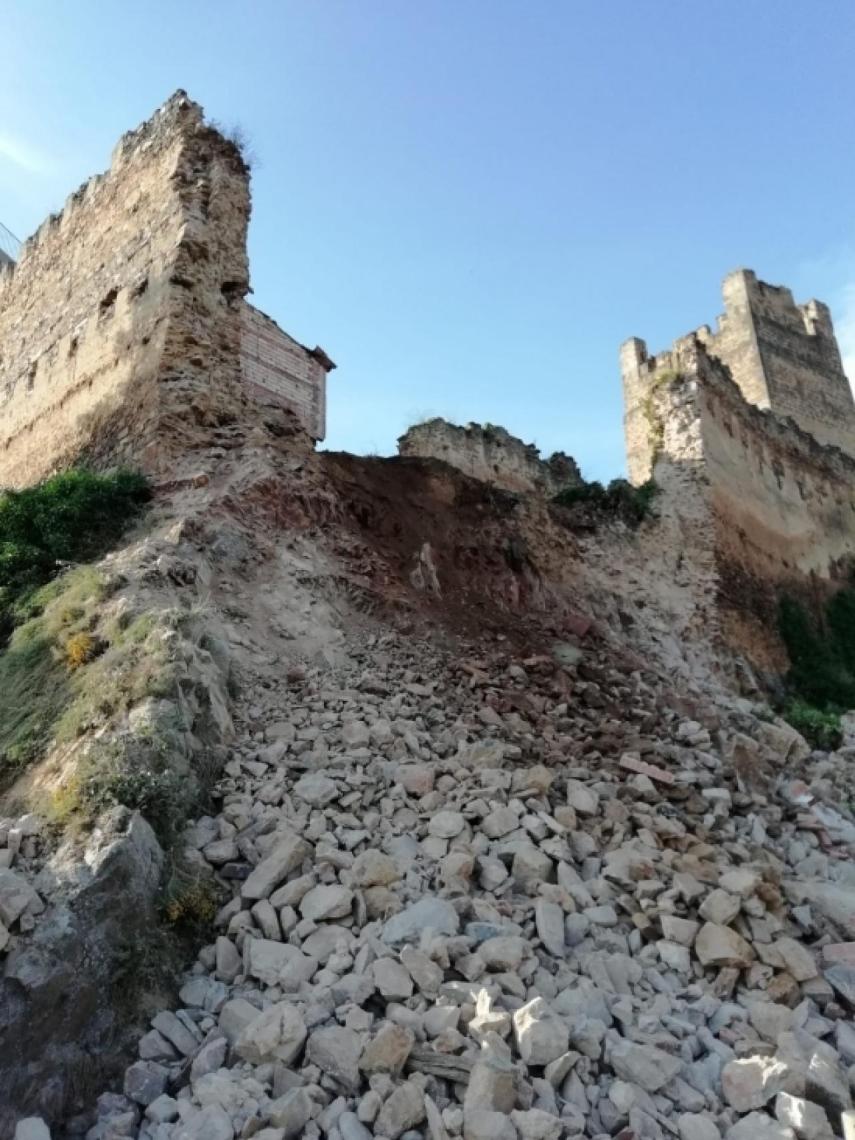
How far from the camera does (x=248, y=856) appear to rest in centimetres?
411

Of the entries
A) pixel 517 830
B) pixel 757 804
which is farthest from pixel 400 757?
pixel 757 804

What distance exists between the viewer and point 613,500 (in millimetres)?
12914

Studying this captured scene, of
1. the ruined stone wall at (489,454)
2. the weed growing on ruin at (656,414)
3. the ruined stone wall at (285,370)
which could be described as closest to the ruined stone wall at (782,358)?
the weed growing on ruin at (656,414)

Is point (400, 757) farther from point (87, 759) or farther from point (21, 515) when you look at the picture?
point (21, 515)

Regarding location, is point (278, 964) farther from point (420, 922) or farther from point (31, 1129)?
point (31, 1129)

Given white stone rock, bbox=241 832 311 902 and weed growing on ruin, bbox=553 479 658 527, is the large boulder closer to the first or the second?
white stone rock, bbox=241 832 311 902

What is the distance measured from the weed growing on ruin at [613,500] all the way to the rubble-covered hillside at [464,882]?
5009 mm

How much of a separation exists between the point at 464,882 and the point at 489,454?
36.6ft

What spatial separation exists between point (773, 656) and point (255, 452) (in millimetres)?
9062

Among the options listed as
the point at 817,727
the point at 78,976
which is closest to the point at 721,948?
the point at 78,976

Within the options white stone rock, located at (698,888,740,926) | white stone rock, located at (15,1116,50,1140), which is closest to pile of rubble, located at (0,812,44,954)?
white stone rock, located at (15,1116,50,1140)

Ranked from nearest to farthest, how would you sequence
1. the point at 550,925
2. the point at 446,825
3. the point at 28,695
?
1. the point at 550,925
2. the point at 446,825
3. the point at 28,695

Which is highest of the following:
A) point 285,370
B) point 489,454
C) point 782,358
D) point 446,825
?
point 782,358

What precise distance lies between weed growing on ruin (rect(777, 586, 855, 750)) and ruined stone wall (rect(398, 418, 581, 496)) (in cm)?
464
